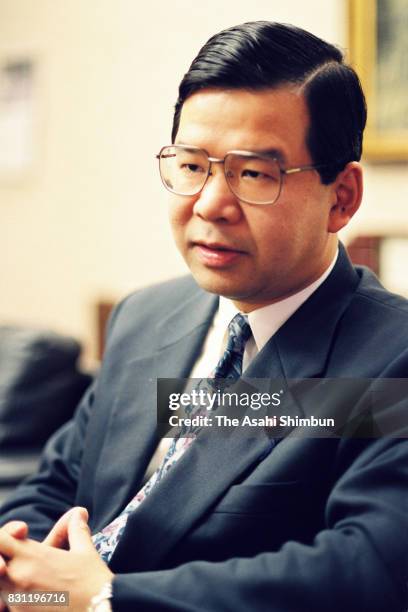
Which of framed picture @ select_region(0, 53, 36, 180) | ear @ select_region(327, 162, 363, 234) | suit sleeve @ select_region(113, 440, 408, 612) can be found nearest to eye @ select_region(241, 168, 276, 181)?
ear @ select_region(327, 162, 363, 234)

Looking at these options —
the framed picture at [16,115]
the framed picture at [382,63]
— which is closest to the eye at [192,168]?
the framed picture at [382,63]

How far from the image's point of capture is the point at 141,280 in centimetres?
236

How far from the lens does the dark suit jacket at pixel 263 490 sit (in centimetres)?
87

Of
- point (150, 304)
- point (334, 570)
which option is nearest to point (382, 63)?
point (150, 304)

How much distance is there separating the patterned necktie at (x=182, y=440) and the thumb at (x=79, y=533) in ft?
0.26

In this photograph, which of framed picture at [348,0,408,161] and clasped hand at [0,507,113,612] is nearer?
clasped hand at [0,507,113,612]

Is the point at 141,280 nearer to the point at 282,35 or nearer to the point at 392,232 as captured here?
the point at 392,232

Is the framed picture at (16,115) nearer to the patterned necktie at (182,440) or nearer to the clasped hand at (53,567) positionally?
the patterned necktie at (182,440)

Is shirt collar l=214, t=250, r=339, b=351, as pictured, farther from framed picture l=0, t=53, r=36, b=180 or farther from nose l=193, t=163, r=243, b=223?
framed picture l=0, t=53, r=36, b=180

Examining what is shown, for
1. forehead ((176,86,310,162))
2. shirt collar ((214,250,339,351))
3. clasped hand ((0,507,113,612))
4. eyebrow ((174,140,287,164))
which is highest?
forehead ((176,86,310,162))

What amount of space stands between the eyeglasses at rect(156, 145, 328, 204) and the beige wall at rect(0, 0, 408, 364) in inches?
45.5

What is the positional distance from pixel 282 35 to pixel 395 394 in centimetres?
43

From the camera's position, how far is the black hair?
0.95m

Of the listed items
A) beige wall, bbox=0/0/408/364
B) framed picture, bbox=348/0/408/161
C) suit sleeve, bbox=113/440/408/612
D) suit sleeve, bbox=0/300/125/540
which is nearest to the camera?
suit sleeve, bbox=113/440/408/612
